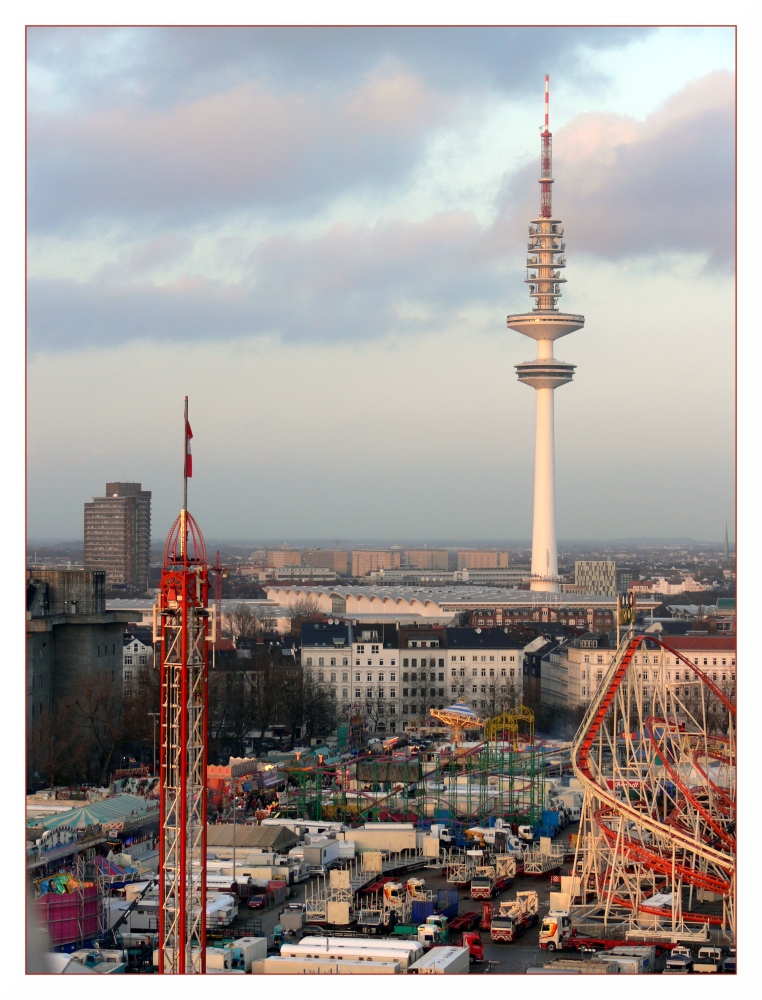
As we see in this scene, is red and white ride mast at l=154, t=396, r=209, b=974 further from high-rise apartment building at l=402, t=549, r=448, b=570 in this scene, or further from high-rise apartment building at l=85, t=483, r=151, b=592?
high-rise apartment building at l=402, t=549, r=448, b=570

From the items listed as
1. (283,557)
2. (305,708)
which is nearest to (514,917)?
(305,708)

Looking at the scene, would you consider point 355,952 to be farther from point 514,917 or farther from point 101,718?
point 101,718

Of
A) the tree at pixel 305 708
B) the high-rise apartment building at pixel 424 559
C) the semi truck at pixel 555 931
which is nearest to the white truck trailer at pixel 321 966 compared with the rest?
the semi truck at pixel 555 931

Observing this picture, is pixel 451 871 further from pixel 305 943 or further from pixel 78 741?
pixel 78 741

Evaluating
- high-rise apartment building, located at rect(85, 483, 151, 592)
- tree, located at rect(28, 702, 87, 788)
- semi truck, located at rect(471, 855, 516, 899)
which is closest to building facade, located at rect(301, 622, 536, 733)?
tree, located at rect(28, 702, 87, 788)

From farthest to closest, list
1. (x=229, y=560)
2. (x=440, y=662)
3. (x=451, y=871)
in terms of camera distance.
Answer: (x=229, y=560)
(x=440, y=662)
(x=451, y=871)

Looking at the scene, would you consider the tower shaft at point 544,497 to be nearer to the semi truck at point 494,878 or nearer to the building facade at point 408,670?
the building facade at point 408,670

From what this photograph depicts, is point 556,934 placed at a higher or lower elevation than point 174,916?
lower

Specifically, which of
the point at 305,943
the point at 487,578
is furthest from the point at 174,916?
the point at 487,578
